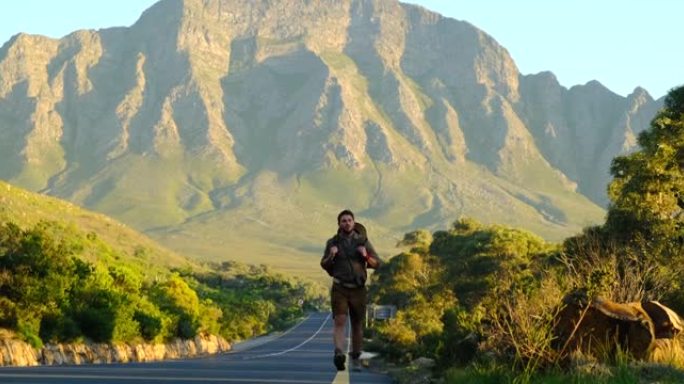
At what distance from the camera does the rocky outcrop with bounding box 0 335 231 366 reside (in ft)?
151

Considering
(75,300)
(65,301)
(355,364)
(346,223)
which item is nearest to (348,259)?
(346,223)

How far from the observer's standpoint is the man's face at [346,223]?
18.1 m

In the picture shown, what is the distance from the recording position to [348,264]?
18.6 m

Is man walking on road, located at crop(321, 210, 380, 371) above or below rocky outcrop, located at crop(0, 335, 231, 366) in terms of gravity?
above

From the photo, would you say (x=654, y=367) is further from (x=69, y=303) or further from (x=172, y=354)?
(x=172, y=354)

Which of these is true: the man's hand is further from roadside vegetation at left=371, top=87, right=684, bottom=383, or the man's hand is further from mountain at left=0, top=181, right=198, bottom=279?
mountain at left=0, top=181, right=198, bottom=279

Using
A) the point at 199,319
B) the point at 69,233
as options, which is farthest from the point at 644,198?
the point at 69,233

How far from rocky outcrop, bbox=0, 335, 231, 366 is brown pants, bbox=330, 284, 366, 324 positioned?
1089 inches

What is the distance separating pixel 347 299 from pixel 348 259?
2.56 ft

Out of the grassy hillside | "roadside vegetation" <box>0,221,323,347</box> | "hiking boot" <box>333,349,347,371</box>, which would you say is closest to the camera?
"hiking boot" <box>333,349,347,371</box>

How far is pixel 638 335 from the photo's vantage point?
70.5 ft

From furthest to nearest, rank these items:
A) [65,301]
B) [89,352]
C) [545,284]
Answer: [89,352]
[65,301]
[545,284]

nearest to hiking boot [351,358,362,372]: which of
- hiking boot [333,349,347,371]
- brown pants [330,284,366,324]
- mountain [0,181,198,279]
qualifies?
hiking boot [333,349,347,371]

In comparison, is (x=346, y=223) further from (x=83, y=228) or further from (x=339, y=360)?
(x=83, y=228)
